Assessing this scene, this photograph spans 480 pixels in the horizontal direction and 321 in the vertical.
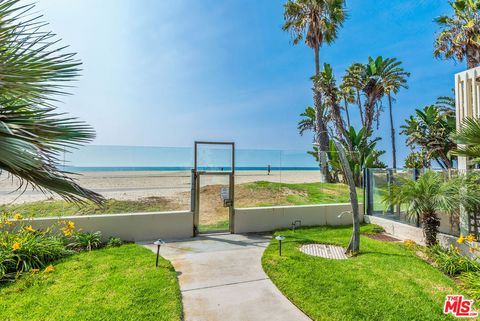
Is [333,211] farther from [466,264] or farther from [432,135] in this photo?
[432,135]

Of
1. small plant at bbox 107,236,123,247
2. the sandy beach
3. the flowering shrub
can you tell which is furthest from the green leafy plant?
the sandy beach

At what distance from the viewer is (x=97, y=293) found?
362 centimetres

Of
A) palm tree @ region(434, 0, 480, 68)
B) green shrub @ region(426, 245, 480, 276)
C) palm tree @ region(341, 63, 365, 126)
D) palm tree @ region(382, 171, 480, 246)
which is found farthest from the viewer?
palm tree @ region(341, 63, 365, 126)

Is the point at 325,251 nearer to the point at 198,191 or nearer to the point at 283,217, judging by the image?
the point at 283,217

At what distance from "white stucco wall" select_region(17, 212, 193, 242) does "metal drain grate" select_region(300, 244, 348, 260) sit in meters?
3.21

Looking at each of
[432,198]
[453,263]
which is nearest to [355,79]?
[432,198]

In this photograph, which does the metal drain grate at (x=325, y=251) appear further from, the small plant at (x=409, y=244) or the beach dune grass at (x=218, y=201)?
the beach dune grass at (x=218, y=201)

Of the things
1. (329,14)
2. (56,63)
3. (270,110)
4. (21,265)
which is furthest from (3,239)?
(329,14)

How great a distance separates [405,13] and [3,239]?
50.7 ft

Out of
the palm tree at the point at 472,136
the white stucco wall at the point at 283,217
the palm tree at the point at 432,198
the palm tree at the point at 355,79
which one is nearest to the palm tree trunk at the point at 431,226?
the palm tree at the point at 432,198

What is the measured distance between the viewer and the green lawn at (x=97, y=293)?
123 inches

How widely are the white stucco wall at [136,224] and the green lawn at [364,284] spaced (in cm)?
268

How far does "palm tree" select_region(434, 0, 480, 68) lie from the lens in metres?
12.5

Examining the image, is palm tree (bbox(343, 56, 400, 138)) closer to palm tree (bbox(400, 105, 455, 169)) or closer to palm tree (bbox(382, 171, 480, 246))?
palm tree (bbox(400, 105, 455, 169))
